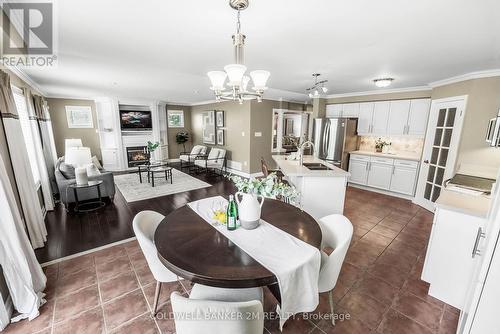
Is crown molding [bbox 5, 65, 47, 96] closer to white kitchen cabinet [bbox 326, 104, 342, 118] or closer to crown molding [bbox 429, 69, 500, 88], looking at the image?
white kitchen cabinet [bbox 326, 104, 342, 118]

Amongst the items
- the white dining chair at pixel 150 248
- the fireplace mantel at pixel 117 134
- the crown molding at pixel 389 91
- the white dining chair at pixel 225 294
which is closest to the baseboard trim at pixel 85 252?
the white dining chair at pixel 150 248

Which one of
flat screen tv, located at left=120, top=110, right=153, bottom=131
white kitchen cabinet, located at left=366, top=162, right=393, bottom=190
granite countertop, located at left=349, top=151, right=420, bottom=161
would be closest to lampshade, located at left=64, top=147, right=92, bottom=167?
flat screen tv, located at left=120, top=110, right=153, bottom=131

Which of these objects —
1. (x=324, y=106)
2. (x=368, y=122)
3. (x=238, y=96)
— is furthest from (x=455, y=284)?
(x=324, y=106)

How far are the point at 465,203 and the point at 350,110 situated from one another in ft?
13.0

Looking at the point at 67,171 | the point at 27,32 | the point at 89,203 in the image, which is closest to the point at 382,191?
the point at 27,32

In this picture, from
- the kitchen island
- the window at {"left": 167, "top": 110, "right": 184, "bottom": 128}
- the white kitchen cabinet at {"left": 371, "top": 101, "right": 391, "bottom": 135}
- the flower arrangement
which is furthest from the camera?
the window at {"left": 167, "top": 110, "right": 184, "bottom": 128}

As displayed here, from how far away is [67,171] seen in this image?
386cm

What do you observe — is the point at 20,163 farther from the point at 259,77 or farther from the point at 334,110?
the point at 334,110

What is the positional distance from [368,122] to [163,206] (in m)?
5.07

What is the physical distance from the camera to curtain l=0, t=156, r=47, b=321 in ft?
5.32

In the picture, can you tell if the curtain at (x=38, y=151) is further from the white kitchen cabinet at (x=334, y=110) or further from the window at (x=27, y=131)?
the white kitchen cabinet at (x=334, y=110)

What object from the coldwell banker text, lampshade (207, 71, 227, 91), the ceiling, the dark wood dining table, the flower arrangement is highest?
the ceiling

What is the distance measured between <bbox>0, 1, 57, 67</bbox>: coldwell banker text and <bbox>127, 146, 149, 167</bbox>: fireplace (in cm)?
474

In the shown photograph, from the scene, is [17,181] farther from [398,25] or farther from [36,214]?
[398,25]
